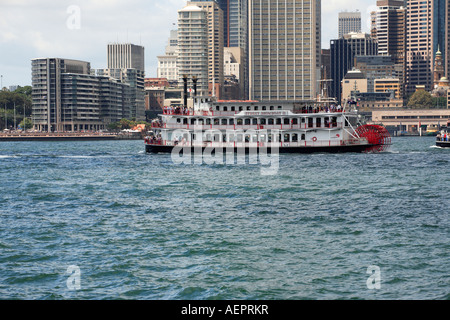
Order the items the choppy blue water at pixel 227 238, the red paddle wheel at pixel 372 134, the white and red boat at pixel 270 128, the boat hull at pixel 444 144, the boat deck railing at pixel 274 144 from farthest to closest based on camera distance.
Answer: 1. the boat hull at pixel 444 144
2. the red paddle wheel at pixel 372 134
3. the boat deck railing at pixel 274 144
4. the white and red boat at pixel 270 128
5. the choppy blue water at pixel 227 238

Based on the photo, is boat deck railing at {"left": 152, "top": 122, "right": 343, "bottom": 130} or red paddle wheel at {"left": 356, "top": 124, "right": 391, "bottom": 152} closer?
boat deck railing at {"left": 152, "top": 122, "right": 343, "bottom": 130}

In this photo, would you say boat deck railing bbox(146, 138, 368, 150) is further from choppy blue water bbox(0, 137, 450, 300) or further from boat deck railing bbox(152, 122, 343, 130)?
choppy blue water bbox(0, 137, 450, 300)

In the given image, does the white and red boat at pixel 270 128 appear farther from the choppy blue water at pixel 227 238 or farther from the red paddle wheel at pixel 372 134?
the choppy blue water at pixel 227 238

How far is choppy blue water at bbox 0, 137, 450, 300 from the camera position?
22.2 m

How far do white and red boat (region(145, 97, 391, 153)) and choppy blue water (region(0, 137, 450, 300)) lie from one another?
1227 inches

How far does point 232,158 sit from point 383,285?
5953 cm

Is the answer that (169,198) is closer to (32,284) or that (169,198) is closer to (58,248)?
(58,248)

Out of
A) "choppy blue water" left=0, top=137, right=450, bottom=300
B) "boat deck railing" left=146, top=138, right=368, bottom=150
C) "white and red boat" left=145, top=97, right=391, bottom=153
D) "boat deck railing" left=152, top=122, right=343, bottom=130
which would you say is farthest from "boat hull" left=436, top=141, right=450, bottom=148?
"choppy blue water" left=0, top=137, right=450, bottom=300

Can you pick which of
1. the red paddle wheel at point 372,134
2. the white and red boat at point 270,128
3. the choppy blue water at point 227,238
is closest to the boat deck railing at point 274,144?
the white and red boat at point 270,128

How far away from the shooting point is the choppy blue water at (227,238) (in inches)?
873

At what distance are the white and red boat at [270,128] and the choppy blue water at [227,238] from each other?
31.2 metres

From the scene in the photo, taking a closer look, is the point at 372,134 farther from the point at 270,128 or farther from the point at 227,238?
the point at 227,238

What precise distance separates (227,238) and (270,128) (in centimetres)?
5759
